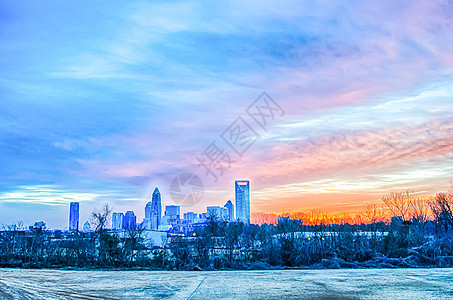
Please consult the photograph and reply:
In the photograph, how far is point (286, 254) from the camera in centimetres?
1579

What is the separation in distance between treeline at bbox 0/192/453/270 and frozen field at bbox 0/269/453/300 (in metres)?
3.57

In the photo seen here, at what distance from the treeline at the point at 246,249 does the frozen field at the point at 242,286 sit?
3567 millimetres

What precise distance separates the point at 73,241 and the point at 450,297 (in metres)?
14.8

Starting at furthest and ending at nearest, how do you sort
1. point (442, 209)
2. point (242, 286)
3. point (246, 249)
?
point (442, 209) → point (246, 249) → point (242, 286)

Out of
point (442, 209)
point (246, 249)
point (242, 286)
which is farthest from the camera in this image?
point (442, 209)

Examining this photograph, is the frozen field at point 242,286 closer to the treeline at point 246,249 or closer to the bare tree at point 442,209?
the treeline at point 246,249

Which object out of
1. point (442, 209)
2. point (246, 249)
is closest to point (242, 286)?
point (246, 249)

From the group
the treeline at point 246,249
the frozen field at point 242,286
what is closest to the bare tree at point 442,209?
the treeline at point 246,249

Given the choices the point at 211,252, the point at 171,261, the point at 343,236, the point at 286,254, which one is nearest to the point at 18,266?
the point at 171,261

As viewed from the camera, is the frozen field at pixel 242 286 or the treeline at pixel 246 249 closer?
the frozen field at pixel 242 286

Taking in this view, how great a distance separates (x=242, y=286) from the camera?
8.86m

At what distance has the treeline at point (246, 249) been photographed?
14.9 meters

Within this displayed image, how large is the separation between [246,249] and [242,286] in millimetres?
7389

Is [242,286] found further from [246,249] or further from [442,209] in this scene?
[442,209]
